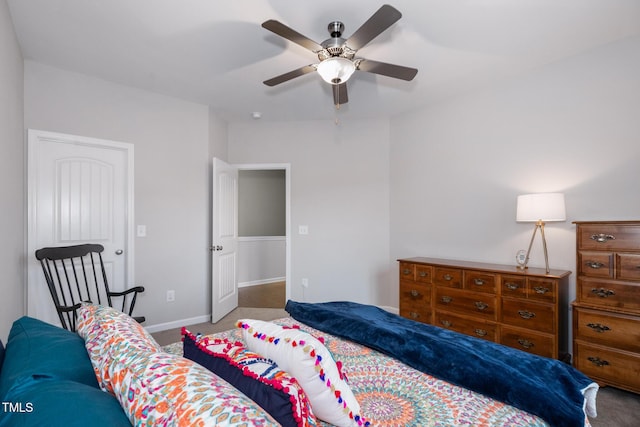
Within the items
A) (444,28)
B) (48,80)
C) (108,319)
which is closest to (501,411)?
(108,319)

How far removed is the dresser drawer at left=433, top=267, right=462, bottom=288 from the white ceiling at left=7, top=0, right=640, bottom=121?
6.10 feet

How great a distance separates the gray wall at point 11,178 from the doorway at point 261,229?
11.5ft

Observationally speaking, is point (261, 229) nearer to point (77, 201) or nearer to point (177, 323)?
point (177, 323)

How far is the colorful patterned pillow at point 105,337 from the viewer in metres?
0.87

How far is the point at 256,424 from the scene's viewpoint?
589mm

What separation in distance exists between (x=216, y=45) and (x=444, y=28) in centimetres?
172

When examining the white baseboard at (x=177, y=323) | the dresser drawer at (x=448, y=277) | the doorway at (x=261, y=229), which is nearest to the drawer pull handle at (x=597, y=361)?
the dresser drawer at (x=448, y=277)

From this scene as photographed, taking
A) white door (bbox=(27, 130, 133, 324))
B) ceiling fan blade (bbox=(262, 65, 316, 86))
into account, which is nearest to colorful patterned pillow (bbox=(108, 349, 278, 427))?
ceiling fan blade (bbox=(262, 65, 316, 86))

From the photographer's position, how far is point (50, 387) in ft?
2.32

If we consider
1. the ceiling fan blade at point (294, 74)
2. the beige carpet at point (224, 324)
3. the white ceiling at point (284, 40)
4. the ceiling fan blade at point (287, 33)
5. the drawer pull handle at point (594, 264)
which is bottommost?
the beige carpet at point (224, 324)

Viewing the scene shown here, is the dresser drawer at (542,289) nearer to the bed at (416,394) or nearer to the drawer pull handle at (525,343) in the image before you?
the drawer pull handle at (525,343)

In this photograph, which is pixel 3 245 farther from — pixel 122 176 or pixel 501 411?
pixel 501 411

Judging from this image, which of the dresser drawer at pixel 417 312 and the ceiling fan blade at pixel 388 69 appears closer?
the ceiling fan blade at pixel 388 69

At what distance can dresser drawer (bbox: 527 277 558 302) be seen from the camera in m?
2.46
